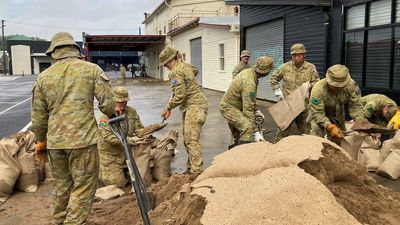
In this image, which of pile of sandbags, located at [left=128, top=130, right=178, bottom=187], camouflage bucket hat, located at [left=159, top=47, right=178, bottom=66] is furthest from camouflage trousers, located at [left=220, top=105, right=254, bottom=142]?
camouflage bucket hat, located at [left=159, top=47, right=178, bottom=66]

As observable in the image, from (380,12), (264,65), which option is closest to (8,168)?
(264,65)

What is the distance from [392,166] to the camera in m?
5.01

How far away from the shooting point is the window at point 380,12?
27.2ft

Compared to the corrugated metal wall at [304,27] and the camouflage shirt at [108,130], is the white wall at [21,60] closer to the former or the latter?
the corrugated metal wall at [304,27]

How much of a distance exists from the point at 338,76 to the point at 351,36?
5.21m

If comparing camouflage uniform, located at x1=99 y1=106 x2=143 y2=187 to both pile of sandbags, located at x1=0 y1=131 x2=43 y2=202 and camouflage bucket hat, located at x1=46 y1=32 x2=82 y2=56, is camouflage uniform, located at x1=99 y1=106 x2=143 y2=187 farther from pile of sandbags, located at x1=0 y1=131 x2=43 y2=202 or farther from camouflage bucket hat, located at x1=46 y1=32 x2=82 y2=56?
camouflage bucket hat, located at x1=46 y1=32 x2=82 y2=56

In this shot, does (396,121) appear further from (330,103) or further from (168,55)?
(168,55)

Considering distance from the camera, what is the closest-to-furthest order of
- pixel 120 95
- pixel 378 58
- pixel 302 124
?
pixel 120 95
pixel 302 124
pixel 378 58

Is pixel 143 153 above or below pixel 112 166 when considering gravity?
above

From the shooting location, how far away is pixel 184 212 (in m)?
3.03

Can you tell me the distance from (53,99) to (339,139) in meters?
3.14

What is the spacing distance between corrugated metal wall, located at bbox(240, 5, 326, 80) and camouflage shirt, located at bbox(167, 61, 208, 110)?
18.8 feet

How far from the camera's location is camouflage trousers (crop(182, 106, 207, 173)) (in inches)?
216

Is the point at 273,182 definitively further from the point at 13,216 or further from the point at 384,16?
the point at 384,16
